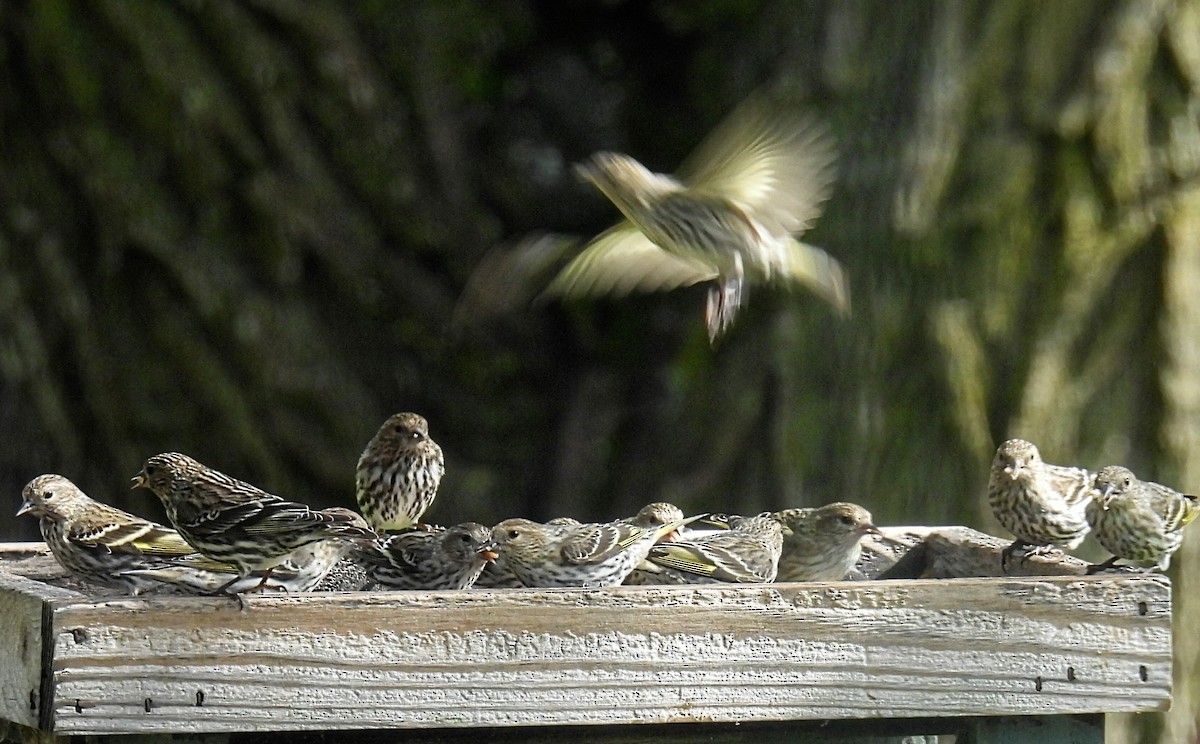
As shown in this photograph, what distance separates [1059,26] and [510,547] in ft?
11.8

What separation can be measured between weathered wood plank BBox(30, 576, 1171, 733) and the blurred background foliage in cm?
320

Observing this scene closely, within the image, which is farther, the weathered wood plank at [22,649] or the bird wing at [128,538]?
the bird wing at [128,538]

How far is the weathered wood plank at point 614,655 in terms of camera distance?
361 centimetres

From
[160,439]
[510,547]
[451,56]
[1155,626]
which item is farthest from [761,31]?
[1155,626]

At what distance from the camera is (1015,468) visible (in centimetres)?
521

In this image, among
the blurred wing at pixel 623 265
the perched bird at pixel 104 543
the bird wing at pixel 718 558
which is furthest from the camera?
the blurred wing at pixel 623 265

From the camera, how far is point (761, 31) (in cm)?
812

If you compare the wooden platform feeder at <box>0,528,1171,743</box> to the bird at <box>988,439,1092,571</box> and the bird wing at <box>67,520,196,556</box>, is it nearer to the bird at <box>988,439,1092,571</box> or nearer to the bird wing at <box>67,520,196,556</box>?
the bird wing at <box>67,520,196,556</box>

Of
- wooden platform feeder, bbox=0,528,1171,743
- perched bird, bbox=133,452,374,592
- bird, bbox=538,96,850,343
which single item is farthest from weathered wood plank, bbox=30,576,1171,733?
bird, bbox=538,96,850,343

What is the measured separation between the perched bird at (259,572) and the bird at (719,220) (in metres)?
1.07

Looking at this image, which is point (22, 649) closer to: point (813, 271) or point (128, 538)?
point (128, 538)

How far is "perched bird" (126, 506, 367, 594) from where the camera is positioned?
4.17m

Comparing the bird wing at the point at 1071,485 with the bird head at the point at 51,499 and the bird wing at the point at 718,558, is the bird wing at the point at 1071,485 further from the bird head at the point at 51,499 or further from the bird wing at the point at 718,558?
the bird head at the point at 51,499

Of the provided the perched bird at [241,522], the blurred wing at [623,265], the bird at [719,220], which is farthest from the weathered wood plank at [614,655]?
the blurred wing at [623,265]
